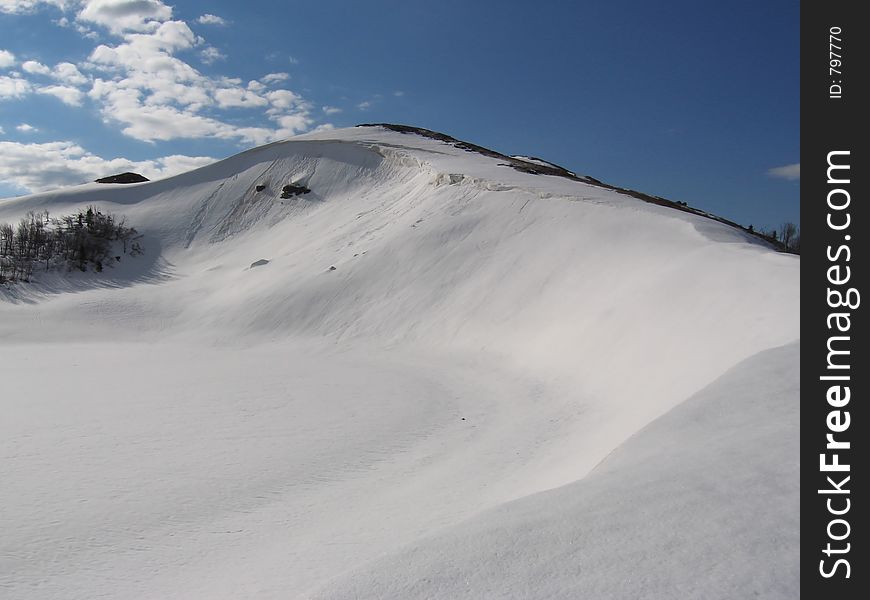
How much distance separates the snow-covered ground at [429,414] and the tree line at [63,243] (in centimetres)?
105

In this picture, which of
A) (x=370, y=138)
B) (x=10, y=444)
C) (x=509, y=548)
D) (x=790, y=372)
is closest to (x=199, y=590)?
(x=509, y=548)

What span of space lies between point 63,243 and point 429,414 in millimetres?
20372

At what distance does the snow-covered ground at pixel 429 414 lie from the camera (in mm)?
3027

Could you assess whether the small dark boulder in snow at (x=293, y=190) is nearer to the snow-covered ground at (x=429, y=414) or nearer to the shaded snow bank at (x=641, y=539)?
the snow-covered ground at (x=429, y=414)

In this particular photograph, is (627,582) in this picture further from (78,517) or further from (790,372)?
(78,517)

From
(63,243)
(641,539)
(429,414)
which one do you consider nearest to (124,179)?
(63,243)

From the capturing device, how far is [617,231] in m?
15.0

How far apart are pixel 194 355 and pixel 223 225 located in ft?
43.6

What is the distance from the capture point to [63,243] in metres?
22.7

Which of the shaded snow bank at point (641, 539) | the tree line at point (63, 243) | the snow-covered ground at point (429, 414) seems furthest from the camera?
the tree line at point (63, 243)

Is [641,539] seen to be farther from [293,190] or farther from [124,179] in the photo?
[124,179]

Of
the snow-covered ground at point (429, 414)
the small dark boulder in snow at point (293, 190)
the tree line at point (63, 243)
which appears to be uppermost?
the small dark boulder in snow at point (293, 190)

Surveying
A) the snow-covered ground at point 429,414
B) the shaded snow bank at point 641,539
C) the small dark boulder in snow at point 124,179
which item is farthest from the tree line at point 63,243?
the shaded snow bank at point 641,539

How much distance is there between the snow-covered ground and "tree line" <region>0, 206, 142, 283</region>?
1.05 metres
